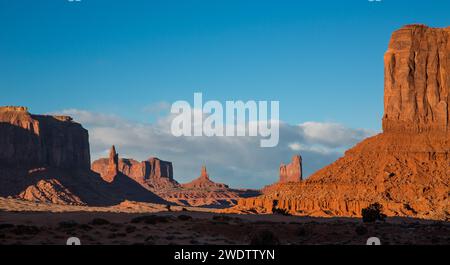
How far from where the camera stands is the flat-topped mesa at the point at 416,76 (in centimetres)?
11650

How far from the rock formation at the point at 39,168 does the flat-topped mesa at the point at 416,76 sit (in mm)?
75370

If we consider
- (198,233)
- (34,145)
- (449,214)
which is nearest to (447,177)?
(449,214)

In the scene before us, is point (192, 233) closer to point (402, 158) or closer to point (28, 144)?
point (402, 158)

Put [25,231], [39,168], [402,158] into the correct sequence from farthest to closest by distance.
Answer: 1. [39,168]
2. [402,158]
3. [25,231]

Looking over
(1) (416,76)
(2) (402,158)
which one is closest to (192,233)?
(2) (402,158)

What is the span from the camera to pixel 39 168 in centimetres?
18212

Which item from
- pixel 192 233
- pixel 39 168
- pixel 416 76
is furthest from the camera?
pixel 39 168

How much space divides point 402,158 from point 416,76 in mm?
18093

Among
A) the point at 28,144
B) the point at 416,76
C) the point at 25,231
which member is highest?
the point at 416,76

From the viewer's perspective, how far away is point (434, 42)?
11919 cm

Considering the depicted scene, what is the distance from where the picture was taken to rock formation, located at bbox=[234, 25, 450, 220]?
97119mm

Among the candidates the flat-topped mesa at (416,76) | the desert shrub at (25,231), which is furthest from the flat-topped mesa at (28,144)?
the desert shrub at (25,231)
